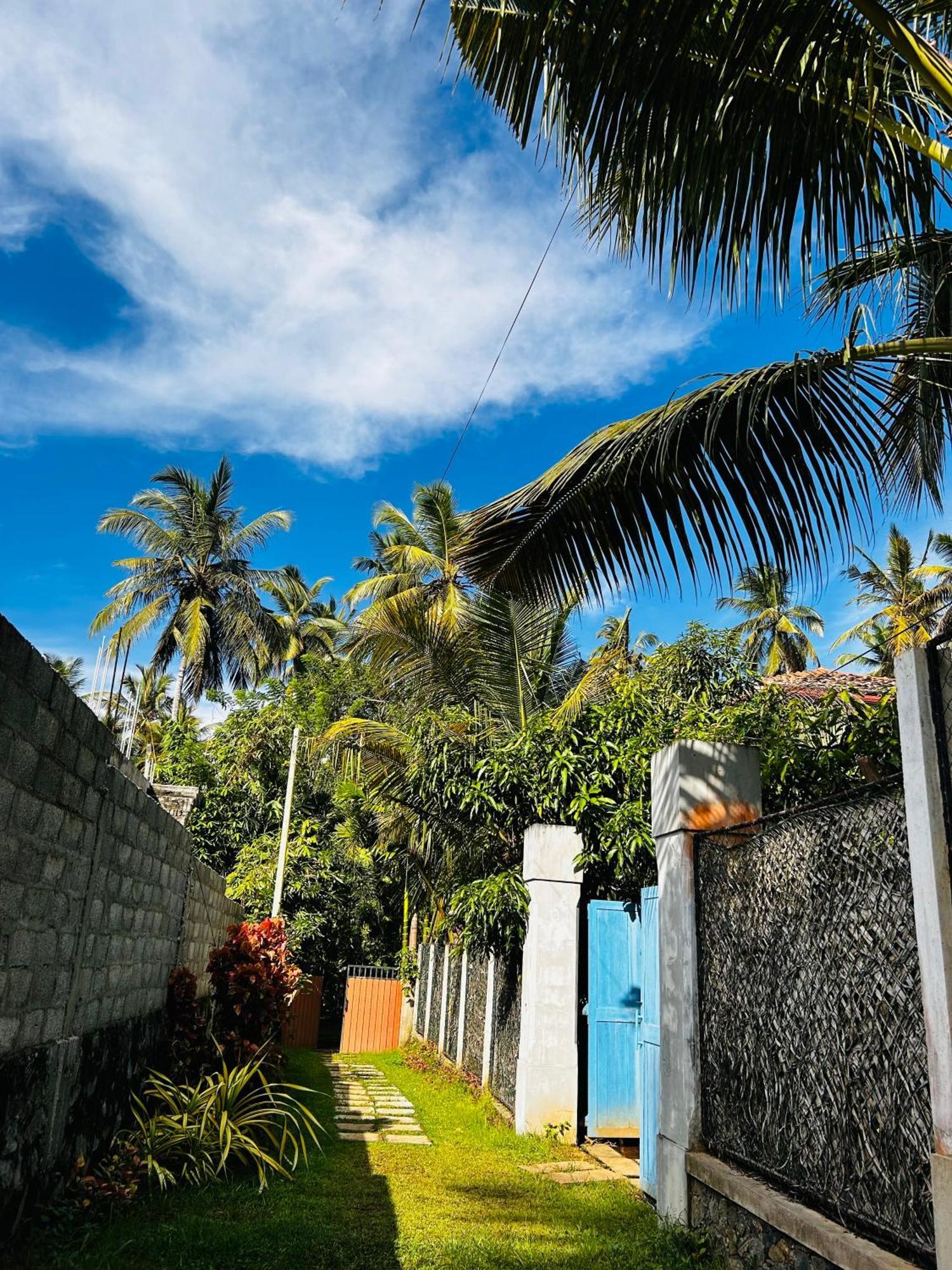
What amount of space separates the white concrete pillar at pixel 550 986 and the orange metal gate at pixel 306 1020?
9.90 meters

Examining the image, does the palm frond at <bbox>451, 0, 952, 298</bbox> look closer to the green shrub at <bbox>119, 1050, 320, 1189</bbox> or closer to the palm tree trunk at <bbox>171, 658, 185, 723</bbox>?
the green shrub at <bbox>119, 1050, 320, 1189</bbox>

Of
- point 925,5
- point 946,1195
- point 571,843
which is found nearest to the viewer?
point 946,1195

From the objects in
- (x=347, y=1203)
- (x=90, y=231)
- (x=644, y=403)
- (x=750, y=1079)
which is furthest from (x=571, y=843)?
(x=90, y=231)

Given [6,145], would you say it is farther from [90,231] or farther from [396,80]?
[396,80]

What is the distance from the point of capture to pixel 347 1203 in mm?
5398

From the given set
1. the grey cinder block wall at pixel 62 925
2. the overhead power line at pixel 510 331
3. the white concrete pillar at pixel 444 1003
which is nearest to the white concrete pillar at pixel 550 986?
the grey cinder block wall at pixel 62 925

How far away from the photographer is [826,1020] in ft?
11.3

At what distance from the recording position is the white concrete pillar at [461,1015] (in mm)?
11227

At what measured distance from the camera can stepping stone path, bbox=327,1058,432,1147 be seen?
7.83 m

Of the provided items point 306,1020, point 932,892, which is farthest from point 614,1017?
point 306,1020

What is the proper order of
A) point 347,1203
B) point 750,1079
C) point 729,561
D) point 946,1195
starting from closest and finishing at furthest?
point 946,1195 → point 750,1079 → point 729,561 → point 347,1203

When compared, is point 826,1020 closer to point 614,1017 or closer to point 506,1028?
point 614,1017

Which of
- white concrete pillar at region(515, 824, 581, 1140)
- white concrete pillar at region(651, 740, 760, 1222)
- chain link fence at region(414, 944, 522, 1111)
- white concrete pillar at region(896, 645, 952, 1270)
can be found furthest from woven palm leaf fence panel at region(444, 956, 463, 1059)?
white concrete pillar at region(896, 645, 952, 1270)

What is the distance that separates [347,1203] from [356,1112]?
402 centimetres
